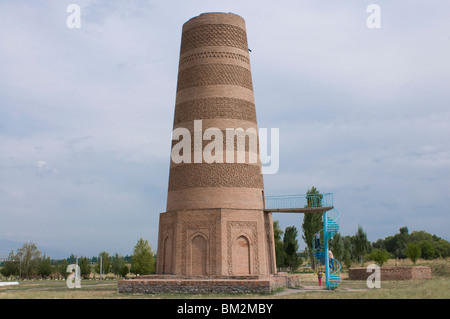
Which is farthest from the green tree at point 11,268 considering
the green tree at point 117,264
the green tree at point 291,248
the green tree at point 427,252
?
the green tree at point 427,252

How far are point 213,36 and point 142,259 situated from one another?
18.7 metres

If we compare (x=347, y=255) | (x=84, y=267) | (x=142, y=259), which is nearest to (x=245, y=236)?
(x=142, y=259)

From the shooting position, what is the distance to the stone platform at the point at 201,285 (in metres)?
15.5

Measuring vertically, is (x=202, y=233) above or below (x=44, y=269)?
above

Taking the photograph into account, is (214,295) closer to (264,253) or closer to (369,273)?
(264,253)

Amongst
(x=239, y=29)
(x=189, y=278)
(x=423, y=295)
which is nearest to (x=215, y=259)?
(x=189, y=278)

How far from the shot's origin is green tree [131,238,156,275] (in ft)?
105

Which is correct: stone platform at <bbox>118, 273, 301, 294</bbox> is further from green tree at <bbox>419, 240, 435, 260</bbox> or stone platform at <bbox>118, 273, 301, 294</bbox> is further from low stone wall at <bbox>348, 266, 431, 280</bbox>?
green tree at <bbox>419, 240, 435, 260</bbox>

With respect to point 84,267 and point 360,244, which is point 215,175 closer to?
point 84,267

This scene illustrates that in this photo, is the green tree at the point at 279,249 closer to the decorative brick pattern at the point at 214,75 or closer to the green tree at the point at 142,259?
the green tree at the point at 142,259

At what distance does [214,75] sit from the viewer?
19797 mm

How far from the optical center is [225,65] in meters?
20.0

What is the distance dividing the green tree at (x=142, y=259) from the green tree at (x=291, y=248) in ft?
41.6

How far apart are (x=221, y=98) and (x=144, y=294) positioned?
28.9 ft
